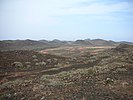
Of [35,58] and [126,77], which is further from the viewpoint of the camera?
[35,58]

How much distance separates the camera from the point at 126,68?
656 inches

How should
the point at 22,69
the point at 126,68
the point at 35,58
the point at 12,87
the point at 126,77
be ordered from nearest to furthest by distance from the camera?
the point at 12,87
the point at 126,77
the point at 126,68
the point at 22,69
the point at 35,58

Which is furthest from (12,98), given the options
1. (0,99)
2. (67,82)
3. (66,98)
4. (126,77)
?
(126,77)

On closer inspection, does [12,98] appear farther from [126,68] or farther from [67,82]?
[126,68]

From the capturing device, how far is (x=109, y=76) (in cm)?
1405

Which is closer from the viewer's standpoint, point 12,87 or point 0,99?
point 0,99

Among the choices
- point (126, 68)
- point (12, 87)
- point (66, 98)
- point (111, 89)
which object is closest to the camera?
point (66, 98)

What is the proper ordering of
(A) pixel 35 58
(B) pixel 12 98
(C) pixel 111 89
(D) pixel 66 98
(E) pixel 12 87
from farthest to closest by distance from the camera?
(A) pixel 35 58 < (E) pixel 12 87 < (C) pixel 111 89 < (B) pixel 12 98 < (D) pixel 66 98

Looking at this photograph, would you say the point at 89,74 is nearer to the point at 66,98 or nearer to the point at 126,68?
the point at 126,68

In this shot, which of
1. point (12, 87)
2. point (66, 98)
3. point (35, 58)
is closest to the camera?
point (66, 98)

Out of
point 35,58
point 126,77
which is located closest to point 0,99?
point 126,77

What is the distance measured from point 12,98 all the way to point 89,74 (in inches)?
264

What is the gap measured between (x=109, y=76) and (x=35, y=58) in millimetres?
12825

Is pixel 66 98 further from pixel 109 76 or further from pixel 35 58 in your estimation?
pixel 35 58
